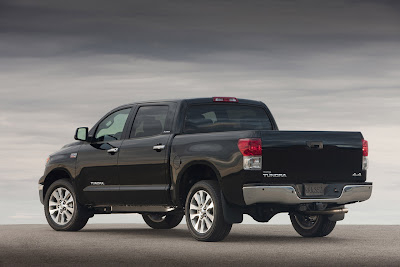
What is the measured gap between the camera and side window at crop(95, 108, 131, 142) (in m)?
15.9

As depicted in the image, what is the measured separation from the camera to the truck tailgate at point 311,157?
1323 centimetres

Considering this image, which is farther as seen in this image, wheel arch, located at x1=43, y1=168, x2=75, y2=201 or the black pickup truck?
wheel arch, located at x1=43, y1=168, x2=75, y2=201

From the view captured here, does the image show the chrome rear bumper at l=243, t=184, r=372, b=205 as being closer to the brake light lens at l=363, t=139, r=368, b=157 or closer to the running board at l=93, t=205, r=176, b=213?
the brake light lens at l=363, t=139, r=368, b=157

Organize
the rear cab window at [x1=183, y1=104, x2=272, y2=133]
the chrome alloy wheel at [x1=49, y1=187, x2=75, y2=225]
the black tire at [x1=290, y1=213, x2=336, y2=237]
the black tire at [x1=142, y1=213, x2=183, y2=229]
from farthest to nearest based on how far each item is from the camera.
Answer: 1. the black tire at [x1=142, y1=213, x2=183, y2=229]
2. the chrome alloy wheel at [x1=49, y1=187, x2=75, y2=225]
3. the black tire at [x1=290, y1=213, x2=336, y2=237]
4. the rear cab window at [x1=183, y1=104, x2=272, y2=133]

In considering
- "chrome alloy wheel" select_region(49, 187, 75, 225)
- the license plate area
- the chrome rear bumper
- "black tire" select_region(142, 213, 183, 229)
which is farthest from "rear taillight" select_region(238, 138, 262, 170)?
"black tire" select_region(142, 213, 183, 229)

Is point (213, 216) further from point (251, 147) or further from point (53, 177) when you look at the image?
point (53, 177)

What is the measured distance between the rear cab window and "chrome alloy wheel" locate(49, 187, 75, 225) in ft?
11.0

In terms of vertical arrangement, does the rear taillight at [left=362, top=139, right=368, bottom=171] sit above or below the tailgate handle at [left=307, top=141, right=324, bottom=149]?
below

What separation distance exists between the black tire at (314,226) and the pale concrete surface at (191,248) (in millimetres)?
192

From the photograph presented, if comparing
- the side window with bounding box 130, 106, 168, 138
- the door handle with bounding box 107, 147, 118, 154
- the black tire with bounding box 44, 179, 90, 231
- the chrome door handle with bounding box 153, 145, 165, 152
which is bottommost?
the black tire with bounding box 44, 179, 90, 231

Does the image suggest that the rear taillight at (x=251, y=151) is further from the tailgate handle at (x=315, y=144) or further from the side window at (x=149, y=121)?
the side window at (x=149, y=121)

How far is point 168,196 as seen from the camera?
14570 mm

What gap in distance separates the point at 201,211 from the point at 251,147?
1549mm

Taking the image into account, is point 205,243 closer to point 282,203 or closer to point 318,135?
point 282,203
